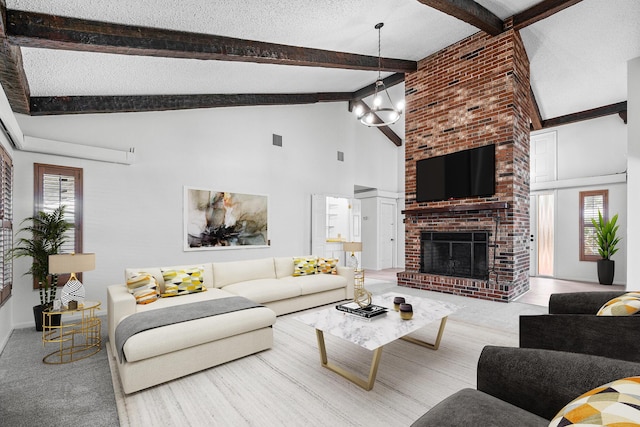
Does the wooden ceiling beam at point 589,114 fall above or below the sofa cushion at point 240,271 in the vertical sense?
above

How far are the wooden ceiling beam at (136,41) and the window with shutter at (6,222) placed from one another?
1482 mm

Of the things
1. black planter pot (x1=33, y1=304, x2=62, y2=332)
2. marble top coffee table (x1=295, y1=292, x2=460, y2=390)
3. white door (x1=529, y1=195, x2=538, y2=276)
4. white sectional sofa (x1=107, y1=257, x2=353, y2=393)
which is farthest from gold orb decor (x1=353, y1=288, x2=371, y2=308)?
white door (x1=529, y1=195, x2=538, y2=276)

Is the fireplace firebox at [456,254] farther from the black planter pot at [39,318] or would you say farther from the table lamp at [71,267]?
the black planter pot at [39,318]

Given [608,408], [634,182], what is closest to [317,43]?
[608,408]

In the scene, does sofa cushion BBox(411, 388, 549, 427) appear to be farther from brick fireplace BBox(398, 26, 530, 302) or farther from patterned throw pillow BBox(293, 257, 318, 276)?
brick fireplace BBox(398, 26, 530, 302)

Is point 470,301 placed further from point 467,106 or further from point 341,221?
point 341,221

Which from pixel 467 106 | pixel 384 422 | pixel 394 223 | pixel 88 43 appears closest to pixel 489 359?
pixel 384 422

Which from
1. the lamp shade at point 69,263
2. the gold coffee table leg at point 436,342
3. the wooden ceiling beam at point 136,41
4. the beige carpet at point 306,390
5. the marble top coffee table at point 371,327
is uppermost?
the wooden ceiling beam at point 136,41

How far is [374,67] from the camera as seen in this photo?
17.2ft

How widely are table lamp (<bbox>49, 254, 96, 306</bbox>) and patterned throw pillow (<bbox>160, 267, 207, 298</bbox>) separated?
770 millimetres

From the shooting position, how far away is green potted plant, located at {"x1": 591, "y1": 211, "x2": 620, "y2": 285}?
19.8 ft

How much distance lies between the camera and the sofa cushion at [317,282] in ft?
14.2

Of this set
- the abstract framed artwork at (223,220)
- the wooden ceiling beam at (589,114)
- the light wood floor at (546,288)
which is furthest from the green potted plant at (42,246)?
the wooden ceiling beam at (589,114)

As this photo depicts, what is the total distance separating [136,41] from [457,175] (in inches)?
190
